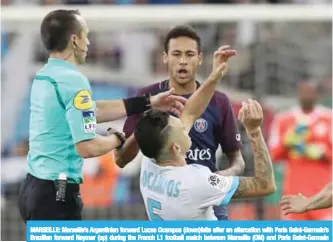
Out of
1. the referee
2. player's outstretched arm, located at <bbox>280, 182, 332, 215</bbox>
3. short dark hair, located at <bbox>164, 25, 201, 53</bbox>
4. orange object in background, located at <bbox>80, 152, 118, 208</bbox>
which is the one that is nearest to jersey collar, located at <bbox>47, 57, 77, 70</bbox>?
the referee

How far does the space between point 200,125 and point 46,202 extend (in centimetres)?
112

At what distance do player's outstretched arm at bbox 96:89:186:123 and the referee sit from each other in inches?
9.7

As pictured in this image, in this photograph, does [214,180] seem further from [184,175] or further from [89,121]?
[89,121]

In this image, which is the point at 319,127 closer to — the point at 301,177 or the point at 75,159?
the point at 301,177

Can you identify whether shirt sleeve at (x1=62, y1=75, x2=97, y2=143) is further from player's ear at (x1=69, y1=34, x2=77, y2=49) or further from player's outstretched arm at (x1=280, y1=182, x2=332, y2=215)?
player's outstretched arm at (x1=280, y1=182, x2=332, y2=215)

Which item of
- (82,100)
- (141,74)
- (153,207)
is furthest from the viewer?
(141,74)

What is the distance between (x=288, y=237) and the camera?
696 cm

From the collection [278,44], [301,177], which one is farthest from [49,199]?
[278,44]

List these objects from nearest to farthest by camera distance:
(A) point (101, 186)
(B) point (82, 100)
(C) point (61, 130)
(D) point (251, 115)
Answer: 1. (D) point (251, 115)
2. (B) point (82, 100)
3. (C) point (61, 130)
4. (A) point (101, 186)

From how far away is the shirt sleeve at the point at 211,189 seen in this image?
6.43m

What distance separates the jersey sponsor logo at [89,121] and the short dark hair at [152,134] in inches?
12.2

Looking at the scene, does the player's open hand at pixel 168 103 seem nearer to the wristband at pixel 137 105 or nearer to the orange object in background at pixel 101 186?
the wristband at pixel 137 105

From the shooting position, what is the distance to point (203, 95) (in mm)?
7023

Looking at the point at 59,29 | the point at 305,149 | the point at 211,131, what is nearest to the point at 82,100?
the point at 59,29
